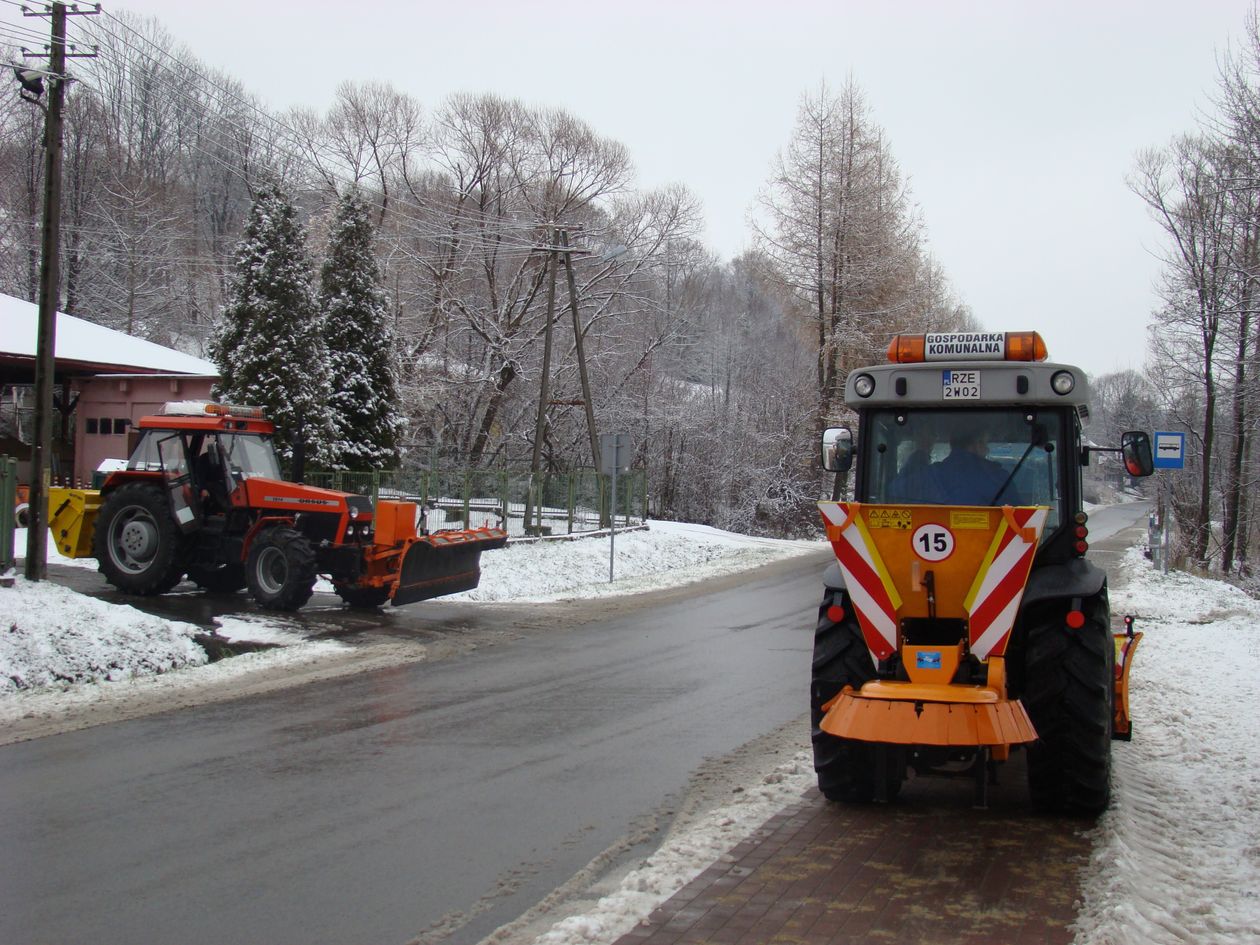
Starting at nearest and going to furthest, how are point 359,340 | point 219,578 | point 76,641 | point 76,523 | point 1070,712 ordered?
1. point 1070,712
2. point 76,641
3. point 76,523
4. point 219,578
5. point 359,340

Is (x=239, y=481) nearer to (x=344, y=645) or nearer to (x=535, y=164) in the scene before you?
(x=344, y=645)

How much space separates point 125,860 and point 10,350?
27.2 metres

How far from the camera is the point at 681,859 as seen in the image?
219 inches

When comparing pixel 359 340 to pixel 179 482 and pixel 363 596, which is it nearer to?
pixel 179 482

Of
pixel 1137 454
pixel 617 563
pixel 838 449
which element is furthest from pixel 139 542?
pixel 1137 454

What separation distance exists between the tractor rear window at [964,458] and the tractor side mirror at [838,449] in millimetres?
256

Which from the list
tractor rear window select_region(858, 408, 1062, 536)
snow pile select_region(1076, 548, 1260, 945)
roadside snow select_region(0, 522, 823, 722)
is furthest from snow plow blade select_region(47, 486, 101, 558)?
snow pile select_region(1076, 548, 1260, 945)

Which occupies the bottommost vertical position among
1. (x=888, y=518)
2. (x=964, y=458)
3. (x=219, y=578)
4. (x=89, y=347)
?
(x=219, y=578)

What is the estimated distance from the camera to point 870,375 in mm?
6973

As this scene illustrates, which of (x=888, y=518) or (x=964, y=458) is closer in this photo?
(x=888, y=518)

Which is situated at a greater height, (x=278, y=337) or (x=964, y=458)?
(x=278, y=337)

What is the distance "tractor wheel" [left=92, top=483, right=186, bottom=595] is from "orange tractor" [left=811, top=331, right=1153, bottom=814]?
1206cm

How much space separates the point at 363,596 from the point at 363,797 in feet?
31.7

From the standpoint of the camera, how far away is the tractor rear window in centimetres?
679
